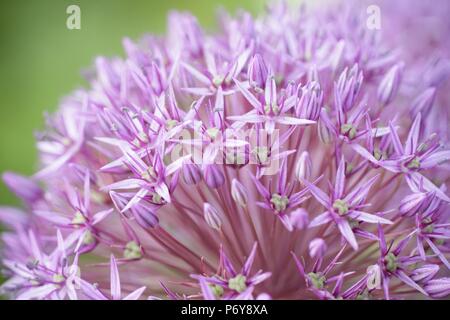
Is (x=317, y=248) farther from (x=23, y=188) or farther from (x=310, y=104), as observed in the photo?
(x=23, y=188)

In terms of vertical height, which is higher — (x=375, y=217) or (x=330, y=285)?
(x=375, y=217)

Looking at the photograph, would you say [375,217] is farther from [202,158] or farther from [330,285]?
[202,158]

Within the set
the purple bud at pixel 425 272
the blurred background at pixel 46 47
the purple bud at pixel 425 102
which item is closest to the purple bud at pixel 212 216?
the purple bud at pixel 425 272

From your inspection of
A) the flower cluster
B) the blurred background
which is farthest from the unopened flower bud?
the blurred background

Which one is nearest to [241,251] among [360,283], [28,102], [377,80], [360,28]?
[360,283]

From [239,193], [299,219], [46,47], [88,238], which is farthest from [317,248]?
[46,47]

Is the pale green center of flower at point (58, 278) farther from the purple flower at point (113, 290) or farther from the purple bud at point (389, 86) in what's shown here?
the purple bud at point (389, 86)
